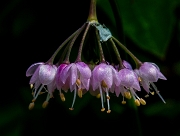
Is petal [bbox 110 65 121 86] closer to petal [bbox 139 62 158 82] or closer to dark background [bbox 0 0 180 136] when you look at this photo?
petal [bbox 139 62 158 82]

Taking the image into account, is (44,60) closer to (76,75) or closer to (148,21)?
(148,21)

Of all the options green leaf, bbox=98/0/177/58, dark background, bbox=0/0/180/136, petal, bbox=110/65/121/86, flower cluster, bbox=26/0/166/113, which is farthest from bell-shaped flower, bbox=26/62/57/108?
dark background, bbox=0/0/180/136

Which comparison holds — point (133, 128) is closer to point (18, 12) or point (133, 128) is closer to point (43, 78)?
point (43, 78)

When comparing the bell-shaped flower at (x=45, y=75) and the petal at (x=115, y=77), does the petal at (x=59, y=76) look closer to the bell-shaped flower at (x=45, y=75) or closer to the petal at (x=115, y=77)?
the bell-shaped flower at (x=45, y=75)

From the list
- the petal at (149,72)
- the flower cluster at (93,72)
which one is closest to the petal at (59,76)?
the flower cluster at (93,72)

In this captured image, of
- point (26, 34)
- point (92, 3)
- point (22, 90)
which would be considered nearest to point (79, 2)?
point (26, 34)

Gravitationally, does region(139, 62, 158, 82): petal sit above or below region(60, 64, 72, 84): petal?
below
